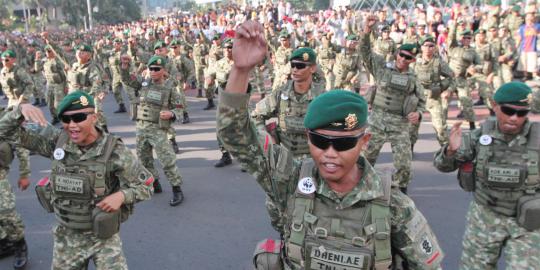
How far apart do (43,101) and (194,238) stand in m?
12.0

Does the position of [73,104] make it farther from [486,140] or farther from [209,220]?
[486,140]

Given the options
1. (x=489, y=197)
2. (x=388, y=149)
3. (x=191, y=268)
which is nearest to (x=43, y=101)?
(x=388, y=149)

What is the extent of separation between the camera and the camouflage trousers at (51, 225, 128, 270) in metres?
3.25

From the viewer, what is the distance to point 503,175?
10.3 ft

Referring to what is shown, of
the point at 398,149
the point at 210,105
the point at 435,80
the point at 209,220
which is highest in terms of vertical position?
the point at 435,80

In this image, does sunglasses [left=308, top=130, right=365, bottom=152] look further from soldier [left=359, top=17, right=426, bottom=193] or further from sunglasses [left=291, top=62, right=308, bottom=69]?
soldier [left=359, top=17, right=426, bottom=193]

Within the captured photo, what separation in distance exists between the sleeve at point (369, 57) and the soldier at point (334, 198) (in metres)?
4.26

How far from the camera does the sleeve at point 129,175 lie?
3.29 meters

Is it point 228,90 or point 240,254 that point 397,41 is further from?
point 228,90

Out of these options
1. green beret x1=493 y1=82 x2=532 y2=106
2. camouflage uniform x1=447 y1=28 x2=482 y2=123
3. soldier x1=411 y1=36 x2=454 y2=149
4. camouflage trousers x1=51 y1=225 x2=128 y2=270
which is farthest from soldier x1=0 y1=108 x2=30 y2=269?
camouflage uniform x1=447 y1=28 x2=482 y2=123

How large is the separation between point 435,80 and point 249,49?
651cm

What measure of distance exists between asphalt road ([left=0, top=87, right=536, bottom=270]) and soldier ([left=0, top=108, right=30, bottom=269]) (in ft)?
0.53

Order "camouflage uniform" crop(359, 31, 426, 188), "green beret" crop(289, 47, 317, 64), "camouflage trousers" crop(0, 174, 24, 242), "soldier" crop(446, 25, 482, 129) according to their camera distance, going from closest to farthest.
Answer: "camouflage trousers" crop(0, 174, 24, 242) → "green beret" crop(289, 47, 317, 64) → "camouflage uniform" crop(359, 31, 426, 188) → "soldier" crop(446, 25, 482, 129)

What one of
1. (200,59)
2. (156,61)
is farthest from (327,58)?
(156,61)
